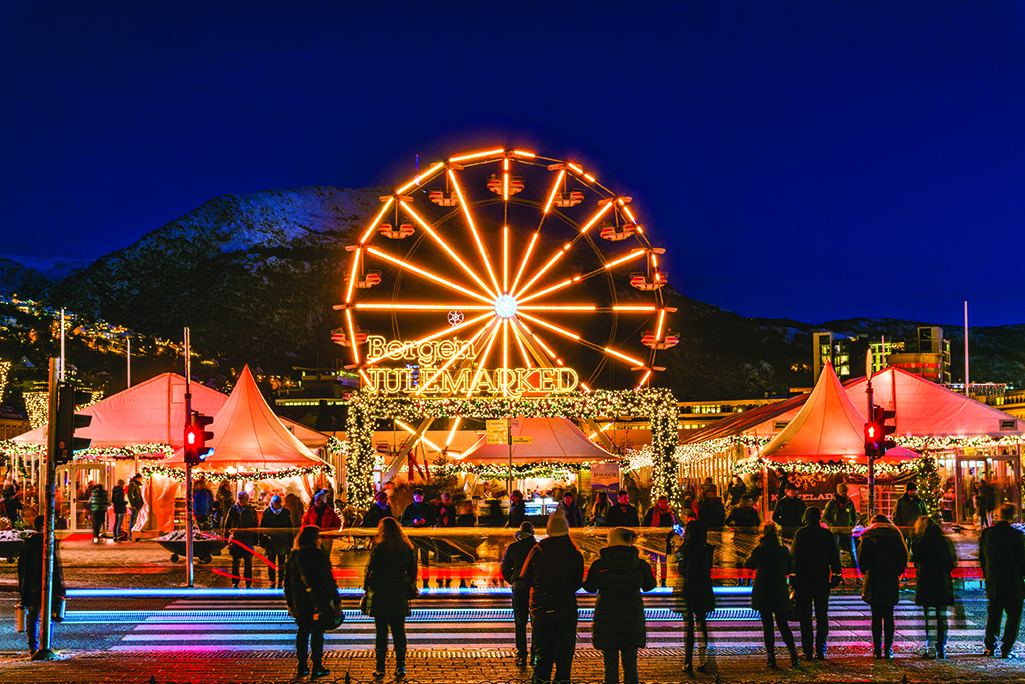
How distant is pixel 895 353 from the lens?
151 metres

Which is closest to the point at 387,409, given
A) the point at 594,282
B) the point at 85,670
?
the point at 85,670

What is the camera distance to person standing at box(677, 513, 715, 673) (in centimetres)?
1015

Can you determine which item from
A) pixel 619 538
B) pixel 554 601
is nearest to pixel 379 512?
pixel 554 601

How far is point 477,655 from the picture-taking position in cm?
1075

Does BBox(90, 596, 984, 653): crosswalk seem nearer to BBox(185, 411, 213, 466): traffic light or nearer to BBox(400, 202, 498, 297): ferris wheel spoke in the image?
BBox(185, 411, 213, 466): traffic light

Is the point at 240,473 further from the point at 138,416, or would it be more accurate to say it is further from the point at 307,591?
the point at 307,591

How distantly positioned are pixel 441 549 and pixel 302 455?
1285 centimetres

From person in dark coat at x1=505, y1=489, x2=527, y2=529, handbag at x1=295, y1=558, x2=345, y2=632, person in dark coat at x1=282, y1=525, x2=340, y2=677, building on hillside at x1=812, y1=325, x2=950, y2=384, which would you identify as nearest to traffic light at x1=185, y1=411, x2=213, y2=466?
person in dark coat at x1=505, y1=489, x2=527, y2=529

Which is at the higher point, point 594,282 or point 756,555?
point 594,282

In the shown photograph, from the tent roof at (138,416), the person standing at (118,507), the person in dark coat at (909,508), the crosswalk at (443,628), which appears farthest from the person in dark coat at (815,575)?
the tent roof at (138,416)

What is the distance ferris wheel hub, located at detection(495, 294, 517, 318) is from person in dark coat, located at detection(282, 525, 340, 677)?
18.4 metres

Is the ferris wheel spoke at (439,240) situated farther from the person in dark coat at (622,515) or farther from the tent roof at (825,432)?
the person in dark coat at (622,515)

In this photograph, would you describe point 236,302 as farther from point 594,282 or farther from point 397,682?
point 397,682

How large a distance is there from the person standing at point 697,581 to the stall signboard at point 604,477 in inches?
952
